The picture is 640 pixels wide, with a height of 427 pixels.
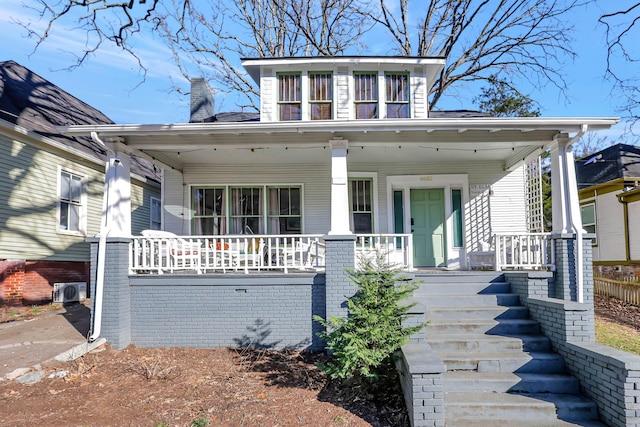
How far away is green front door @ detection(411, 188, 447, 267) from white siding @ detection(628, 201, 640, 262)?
8.60 metres

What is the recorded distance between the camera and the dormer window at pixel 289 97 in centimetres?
922

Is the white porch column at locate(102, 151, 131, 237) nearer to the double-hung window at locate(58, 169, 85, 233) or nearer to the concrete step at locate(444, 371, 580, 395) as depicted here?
the double-hung window at locate(58, 169, 85, 233)

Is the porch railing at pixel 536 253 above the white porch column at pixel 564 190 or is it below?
below

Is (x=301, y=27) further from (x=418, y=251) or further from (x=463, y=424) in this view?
(x=463, y=424)

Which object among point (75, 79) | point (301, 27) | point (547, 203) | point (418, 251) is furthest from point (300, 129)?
point (547, 203)

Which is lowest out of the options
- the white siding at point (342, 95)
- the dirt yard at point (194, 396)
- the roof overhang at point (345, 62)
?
the dirt yard at point (194, 396)

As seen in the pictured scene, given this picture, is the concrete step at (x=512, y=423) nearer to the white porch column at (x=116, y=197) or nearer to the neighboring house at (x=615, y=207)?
the white porch column at (x=116, y=197)

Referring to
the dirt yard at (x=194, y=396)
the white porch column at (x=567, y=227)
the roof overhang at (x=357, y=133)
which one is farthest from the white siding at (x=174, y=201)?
the white porch column at (x=567, y=227)

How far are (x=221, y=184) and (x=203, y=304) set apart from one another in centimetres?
354

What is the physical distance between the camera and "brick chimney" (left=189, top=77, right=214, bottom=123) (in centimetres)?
1065

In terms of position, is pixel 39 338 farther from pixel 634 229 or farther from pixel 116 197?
pixel 634 229

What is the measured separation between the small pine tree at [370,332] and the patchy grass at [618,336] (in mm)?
4527

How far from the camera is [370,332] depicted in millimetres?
4629

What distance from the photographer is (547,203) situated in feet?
61.8
